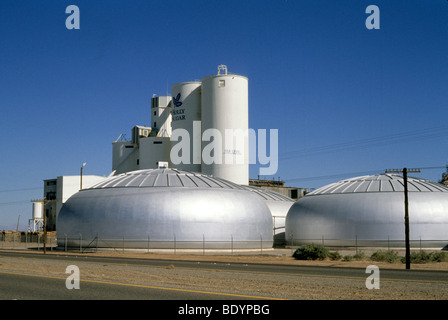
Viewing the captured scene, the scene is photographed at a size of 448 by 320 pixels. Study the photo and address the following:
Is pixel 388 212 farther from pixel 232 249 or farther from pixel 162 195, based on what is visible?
pixel 162 195

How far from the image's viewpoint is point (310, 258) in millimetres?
48781

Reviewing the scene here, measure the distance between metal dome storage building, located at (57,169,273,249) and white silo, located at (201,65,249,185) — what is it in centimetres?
2158

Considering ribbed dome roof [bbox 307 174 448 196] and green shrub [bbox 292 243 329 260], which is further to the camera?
ribbed dome roof [bbox 307 174 448 196]

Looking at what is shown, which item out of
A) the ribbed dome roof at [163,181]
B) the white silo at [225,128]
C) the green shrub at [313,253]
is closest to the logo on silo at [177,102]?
the white silo at [225,128]

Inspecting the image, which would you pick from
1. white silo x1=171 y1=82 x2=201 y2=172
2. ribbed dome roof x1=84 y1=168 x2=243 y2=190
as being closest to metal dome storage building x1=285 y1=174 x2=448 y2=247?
ribbed dome roof x1=84 y1=168 x2=243 y2=190

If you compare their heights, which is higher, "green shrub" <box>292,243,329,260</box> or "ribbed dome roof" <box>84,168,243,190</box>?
"ribbed dome roof" <box>84,168,243,190</box>

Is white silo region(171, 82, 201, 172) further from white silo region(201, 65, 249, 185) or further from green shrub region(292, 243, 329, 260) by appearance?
green shrub region(292, 243, 329, 260)

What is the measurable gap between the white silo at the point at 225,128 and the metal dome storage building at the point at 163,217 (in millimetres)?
21576

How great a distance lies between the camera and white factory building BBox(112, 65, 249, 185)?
3558 inches

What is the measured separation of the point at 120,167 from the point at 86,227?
142ft

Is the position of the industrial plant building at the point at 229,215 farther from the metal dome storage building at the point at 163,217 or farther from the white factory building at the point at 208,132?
the white factory building at the point at 208,132

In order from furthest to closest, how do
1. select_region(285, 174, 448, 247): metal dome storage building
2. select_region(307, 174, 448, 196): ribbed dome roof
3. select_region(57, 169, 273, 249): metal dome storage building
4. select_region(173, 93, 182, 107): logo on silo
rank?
1. select_region(173, 93, 182, 107): logo on silo
2. select_region(307, 174, 448, 196): ribbed dome roof
3. select_region(285, 174, 448, 247): metal dome storage building
4. select_region(57, 169, 273, 249): metal dome storage building

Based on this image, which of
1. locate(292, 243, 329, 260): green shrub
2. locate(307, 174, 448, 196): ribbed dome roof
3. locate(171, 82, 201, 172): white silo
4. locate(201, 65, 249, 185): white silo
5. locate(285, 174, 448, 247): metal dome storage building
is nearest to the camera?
locate(292, 243, 329, 260): green shrub

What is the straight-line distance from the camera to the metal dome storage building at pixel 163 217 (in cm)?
6106
